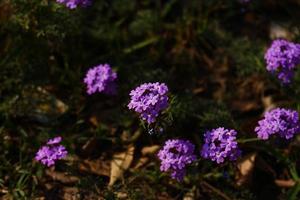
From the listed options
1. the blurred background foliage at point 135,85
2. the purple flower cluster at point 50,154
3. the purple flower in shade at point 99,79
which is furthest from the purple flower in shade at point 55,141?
the purple flower in shade at point 99,79

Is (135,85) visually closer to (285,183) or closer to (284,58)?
(284,58)

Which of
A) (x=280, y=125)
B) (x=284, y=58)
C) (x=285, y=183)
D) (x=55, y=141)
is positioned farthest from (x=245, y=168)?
(x=55, y=141)

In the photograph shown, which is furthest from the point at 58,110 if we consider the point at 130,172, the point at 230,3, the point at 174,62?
the point at 230,3

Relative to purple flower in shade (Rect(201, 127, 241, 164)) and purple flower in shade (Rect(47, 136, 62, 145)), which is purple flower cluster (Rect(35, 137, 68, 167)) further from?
purple flower in shade (Rect(201, 127, 241, 164))

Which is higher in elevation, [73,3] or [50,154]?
[73,3]

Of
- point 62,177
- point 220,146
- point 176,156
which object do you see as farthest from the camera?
point 62,177

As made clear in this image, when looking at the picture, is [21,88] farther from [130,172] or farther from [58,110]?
[130,172]

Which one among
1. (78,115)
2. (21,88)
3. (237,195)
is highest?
(21,88)
